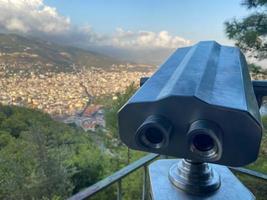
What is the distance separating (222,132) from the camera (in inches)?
18.4

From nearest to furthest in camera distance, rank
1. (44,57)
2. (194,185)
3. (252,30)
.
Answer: (194,185) → (252,30) → (44,57)

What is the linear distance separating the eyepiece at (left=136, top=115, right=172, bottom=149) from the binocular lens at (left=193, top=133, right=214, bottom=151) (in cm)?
4

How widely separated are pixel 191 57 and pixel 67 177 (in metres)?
5.46

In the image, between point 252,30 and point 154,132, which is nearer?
point 154,132

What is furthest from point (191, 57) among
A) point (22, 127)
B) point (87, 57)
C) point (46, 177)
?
point (87, 57)

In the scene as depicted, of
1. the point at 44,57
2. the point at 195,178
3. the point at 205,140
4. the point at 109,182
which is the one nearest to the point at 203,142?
the point at 205,140

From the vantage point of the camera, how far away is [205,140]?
19.4 inches

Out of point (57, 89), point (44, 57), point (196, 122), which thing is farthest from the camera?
point (44, 57)

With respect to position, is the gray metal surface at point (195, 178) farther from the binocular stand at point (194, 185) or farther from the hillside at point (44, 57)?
the hillside at point (44, 57)

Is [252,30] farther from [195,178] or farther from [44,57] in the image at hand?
[44,57]

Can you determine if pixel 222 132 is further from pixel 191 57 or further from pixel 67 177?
pixel 67 177

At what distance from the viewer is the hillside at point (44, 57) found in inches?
574

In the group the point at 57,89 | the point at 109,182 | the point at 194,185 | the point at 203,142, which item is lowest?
the point at 57,89

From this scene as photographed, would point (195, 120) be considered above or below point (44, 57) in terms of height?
above
